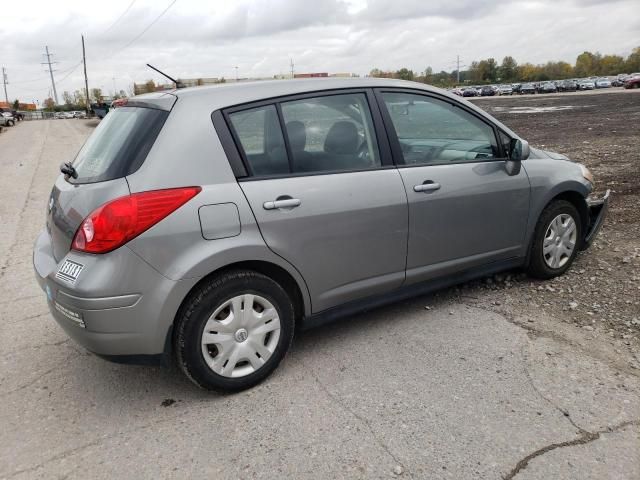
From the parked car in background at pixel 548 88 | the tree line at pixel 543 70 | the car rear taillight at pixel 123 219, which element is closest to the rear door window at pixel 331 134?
the car rear taillight at pixel 123 219

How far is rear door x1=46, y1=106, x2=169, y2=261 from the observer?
110 inches

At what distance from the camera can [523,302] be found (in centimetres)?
421

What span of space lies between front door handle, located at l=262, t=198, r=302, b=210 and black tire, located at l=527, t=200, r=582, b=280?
2244mm

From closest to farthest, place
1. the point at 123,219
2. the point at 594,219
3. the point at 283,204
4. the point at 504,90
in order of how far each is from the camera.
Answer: the point at 123,219, the point at 283,204, the point at 594,219, the point at 504,90

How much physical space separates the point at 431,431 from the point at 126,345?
160 centimetres

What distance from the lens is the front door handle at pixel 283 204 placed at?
9.82 ft

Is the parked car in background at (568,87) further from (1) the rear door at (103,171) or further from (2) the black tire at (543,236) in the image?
(1) the rear door at (103,171)

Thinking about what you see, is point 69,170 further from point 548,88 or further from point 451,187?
point 548,88

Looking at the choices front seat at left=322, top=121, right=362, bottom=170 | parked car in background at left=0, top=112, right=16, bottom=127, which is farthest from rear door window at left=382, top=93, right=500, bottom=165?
parked car in background at left=0, top=112, right=16, bottom=127

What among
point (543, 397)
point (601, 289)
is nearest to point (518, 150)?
point (601, 289)

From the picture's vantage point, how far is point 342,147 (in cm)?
343

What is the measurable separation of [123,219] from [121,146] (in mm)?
501

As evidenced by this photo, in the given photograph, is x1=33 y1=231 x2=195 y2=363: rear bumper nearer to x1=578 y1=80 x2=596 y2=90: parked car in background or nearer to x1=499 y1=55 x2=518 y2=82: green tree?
x1=578 y1=80 x2=596 y2=90: parked car in background

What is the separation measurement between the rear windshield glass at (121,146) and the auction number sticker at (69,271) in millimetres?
463
